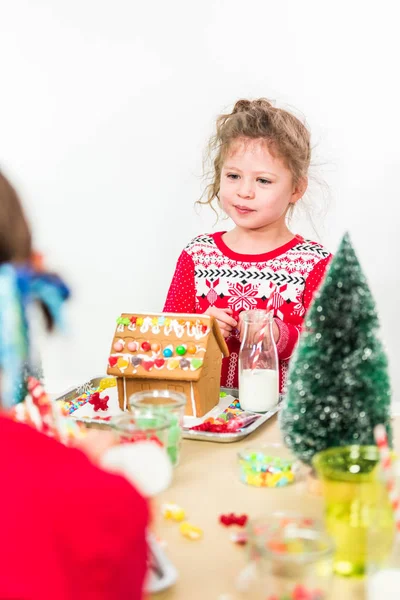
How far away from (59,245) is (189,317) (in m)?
1.45

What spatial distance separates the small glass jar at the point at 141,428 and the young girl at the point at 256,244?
32.6 inches

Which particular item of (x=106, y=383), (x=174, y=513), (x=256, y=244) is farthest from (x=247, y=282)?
(x=174, y=513)

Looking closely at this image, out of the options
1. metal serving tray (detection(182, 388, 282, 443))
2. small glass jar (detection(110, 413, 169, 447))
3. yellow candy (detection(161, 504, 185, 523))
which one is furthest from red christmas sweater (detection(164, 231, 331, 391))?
yellow candy (detection(161, 504, 185, 523))

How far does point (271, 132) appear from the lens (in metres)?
2.12

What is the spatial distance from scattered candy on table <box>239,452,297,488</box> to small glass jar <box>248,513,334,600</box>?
0.31 metres

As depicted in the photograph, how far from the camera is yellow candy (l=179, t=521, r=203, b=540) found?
942 mm

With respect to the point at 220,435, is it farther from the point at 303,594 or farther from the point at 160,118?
the point at 160,118

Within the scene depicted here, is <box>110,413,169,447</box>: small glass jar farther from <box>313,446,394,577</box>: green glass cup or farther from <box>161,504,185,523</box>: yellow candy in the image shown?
<box>313,446,394,577</box>: green glass cup

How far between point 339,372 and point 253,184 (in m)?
1.09

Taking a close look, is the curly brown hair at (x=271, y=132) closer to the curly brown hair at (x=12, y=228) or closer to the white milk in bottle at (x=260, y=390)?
the white milk in bottle at (x=260, y=390)

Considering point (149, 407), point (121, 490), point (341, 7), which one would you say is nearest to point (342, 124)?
point (341, 7)

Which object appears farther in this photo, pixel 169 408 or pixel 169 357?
pixel 169 357

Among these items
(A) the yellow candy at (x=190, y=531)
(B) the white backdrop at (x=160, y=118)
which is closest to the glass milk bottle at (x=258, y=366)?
(A) the yellow candy at (x=190, y=531)

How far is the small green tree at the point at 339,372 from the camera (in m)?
1.07
